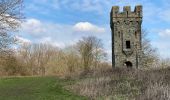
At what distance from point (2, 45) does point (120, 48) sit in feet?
82.4

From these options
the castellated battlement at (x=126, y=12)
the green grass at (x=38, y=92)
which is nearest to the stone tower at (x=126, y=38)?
the castellated battlement at (x=126, y=12)

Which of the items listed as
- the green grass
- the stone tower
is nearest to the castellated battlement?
the stone tower

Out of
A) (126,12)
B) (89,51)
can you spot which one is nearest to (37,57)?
(89,51)

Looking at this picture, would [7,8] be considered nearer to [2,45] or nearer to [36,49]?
[2,45]

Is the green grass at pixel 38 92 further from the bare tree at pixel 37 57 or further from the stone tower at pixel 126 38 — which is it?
the bare tree at pixel 37 57

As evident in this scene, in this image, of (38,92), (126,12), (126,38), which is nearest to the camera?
(38,92)

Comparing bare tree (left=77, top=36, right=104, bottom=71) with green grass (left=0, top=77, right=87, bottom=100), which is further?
bare tree (left=77, top=36, right=104, bottom=71)

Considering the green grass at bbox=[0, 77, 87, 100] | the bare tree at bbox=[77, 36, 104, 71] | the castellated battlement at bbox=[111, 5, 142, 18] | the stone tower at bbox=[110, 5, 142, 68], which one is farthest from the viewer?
the bare tree at bbox=[77, 36, 104, 71]

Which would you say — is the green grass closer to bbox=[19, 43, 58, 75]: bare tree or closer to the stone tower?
the stone tower

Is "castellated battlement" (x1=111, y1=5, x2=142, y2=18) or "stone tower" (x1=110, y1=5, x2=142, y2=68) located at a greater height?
"castellated battlement" (x1=111, y1=5, x2=142, y2=18)

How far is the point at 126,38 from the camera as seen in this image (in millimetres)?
49125

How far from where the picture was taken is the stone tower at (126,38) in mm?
48844

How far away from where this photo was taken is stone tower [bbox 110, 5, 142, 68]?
48.8 m

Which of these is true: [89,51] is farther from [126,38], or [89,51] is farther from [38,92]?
[38,92]
